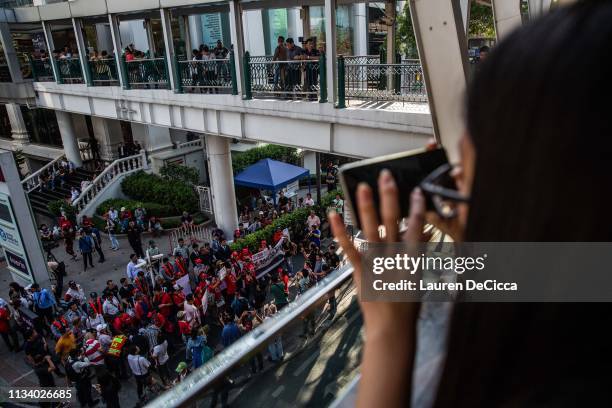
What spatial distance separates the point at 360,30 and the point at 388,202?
98.9 feet

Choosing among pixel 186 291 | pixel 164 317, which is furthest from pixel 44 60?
pixel 164 317

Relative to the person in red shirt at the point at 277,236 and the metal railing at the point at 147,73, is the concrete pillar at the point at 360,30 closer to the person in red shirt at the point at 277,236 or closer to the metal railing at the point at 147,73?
the metal railing at the point at 147,73

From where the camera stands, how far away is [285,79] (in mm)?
9812

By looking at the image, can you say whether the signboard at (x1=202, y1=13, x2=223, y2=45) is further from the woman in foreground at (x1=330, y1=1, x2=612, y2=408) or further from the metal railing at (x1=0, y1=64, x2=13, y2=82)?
the woman in foreground at (x1=330, y1=1, x2=612, y2=408)

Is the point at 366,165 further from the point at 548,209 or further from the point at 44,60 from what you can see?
the point at 44,60

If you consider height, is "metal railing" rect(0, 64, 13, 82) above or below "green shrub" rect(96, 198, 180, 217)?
above

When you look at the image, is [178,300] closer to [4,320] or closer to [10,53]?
[4,320]

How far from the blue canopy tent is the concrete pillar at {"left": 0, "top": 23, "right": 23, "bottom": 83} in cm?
1150

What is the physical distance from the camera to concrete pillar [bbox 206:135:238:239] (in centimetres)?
1346

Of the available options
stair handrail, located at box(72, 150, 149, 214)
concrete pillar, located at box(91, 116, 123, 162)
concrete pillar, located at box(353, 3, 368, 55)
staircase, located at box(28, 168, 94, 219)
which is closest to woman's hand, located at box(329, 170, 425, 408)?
stair handrail, located at box(72, 150, 149, 214)

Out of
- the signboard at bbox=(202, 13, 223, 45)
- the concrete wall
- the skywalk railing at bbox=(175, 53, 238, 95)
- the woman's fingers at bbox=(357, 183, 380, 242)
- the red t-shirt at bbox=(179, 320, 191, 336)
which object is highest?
the signboard at bbox=(202, 13, 223, 45)

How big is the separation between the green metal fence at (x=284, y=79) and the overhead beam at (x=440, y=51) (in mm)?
5471

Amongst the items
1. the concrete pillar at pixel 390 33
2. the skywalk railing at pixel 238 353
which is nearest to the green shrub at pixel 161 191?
the concrete pillar at pixel 390 33

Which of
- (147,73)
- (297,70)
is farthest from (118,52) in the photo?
(297,70)
